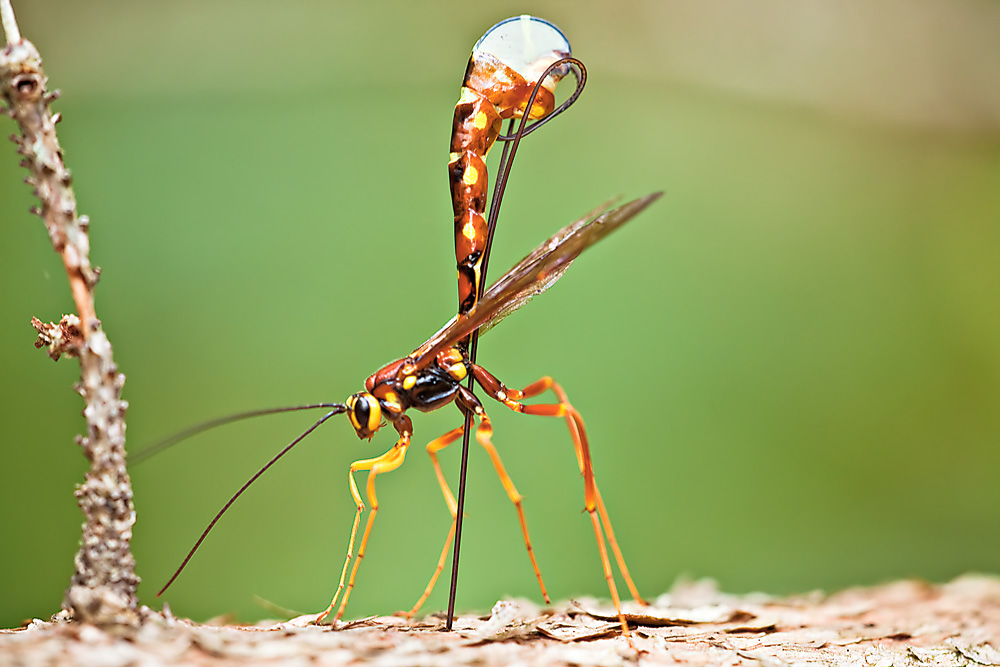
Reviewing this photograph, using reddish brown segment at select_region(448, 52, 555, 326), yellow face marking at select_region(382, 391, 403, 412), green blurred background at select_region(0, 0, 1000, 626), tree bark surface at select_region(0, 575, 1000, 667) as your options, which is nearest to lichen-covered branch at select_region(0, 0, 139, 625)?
tree bark surface at select_region(0, 575, 1000, 667)

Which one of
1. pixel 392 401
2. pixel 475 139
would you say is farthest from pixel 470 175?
pixel 392 401

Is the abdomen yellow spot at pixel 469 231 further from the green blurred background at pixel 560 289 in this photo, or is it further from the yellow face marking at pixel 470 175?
the green blurred background at pixel 560 289

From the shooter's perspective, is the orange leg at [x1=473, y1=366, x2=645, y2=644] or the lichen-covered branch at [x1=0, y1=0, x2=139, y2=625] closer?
the lichen-covered branch at [x1=0, y1=0, x2=139, y2=625]

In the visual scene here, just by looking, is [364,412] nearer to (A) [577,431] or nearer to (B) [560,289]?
(A) [577,431]

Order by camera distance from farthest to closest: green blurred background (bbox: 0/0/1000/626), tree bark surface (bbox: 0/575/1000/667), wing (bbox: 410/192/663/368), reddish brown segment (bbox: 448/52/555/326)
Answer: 1. green blurred background (bbox: 0/0/1000/626)
2. reddish brown segment (bbox: 448/52/555/326)
3. wing (bbox: 410/192/663/368)
4. tree bark surface (bbox: 0/575/1000/667)

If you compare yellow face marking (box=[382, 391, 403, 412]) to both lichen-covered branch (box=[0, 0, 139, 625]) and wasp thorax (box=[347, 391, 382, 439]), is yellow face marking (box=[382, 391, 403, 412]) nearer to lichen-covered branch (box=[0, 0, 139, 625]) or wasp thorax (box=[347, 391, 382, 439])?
wasp thorax (box=[347, 391, 382, 439])

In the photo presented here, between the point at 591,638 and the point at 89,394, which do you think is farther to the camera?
the point at 591,638
